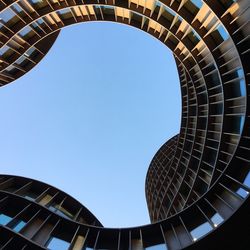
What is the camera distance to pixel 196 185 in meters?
28.2

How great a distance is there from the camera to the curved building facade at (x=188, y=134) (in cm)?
1788

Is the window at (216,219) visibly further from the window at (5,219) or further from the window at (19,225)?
the window at (5,219)

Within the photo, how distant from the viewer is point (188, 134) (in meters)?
35.4

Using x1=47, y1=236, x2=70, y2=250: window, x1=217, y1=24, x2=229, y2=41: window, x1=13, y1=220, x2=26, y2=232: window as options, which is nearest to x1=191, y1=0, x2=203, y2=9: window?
x1=217, y1=24, x2=229, y2=41: window

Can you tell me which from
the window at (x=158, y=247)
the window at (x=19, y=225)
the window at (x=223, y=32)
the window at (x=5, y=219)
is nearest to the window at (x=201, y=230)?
the window at (x=158, y=247)

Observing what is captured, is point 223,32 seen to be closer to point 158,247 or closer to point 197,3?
point 197,3

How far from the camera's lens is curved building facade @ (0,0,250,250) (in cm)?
1788

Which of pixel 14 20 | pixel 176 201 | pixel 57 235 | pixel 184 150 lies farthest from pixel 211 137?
pixel 14 20

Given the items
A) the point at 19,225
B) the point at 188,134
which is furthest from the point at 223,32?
the point at 19,225

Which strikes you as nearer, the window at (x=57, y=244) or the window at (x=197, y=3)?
the window at (x=57, y=244)

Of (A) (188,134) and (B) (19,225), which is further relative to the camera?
(A) (188,134)

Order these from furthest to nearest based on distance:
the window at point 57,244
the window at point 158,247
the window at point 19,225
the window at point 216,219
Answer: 1. the window at point 19,225
2. the window at point 158,247
3. the window at point 57,244
4. the window at point 216,219

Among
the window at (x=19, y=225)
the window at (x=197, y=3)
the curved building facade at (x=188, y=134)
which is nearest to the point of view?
the curved building facade at (x=188, y=134)

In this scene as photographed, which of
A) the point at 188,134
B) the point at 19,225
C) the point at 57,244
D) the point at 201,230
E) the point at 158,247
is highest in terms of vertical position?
the point at 188,134
